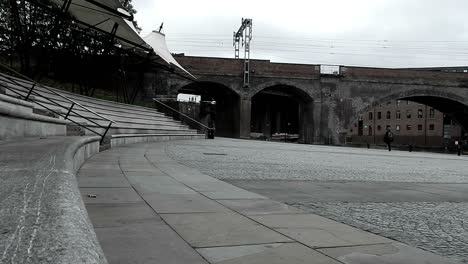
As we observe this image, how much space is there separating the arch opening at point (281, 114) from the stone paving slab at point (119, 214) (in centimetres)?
4419

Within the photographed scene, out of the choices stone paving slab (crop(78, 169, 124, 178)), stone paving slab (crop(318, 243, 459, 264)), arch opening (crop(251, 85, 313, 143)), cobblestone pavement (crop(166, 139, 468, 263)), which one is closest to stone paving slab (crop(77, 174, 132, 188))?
stone paving slab (crop(78, 169, 124, 178))

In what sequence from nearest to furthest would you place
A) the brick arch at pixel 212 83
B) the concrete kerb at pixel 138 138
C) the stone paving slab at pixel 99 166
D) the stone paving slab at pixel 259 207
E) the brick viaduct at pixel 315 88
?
the stone paving slab at pixel 259 207 → the stone paving slab at pixel 99 166 → the concrete kerb at pixel 138 138 → the brick arch at pixel 212 83 → the brick viaduct at pixel 315 88

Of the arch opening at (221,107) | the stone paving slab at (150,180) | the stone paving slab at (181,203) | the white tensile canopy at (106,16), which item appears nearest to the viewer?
the stone paving slab at (181,203)

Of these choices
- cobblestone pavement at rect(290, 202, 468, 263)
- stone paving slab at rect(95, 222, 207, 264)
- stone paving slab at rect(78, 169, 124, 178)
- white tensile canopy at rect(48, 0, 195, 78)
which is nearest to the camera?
stone paving slab at rect(95, 222, 207, 264)

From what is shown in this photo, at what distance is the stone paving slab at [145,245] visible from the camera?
2732 millimetres

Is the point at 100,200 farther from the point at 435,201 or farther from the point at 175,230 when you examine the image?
the point at 435,201

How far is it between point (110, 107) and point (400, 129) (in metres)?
89.2

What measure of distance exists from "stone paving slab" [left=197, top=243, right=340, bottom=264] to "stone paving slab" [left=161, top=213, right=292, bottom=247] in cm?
14

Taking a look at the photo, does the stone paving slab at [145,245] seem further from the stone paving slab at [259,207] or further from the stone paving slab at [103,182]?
the stone paving slab at [103,182]

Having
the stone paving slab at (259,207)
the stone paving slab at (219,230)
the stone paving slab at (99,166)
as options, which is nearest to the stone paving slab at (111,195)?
the stone paving slab at (219,230)

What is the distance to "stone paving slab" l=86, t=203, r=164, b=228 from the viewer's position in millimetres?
3707

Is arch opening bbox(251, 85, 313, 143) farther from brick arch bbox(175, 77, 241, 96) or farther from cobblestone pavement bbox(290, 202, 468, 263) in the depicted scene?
cobblestone pavement bbox(290, 202, 468, 263)

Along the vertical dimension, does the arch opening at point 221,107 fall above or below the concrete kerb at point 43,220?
above

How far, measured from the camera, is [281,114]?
86875 mm
